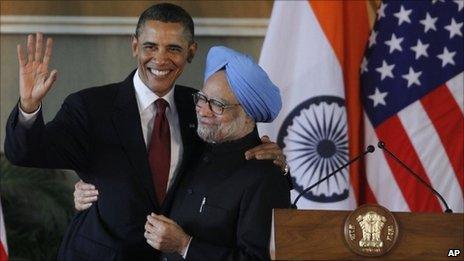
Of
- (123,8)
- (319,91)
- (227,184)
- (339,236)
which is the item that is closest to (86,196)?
(227,184)

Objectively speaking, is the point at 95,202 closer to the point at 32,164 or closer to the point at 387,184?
the point at 32,164

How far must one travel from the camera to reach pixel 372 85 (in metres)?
4.49

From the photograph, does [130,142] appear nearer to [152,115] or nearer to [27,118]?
[152,115]

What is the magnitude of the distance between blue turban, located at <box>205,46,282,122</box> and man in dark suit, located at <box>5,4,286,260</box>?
0.27m

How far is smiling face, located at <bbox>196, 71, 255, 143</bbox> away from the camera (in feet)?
9.70

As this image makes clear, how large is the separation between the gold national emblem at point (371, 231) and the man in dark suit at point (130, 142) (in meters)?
0.84

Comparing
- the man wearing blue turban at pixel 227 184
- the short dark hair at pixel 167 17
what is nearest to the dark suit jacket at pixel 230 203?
the man wearing blue turban at pixel 227 184

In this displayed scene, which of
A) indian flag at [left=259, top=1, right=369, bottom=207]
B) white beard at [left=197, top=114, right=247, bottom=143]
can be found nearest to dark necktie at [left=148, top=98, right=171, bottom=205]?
white beard at [left=197, top=114, right=247, bottom=143]

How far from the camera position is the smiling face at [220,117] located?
296cm

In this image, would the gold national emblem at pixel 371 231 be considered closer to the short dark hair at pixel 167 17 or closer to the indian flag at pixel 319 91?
the short dark hair at pixel 167 17

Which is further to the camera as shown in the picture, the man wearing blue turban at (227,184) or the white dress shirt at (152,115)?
the white dress shirt at (152,115)

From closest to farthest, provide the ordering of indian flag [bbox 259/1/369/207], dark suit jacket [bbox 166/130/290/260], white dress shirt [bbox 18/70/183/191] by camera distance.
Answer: dark suit jacket [bbox 166/130/290/260]
white dress shirt [bbox 18/70/183/191]
indian flag [bbox 259/1/369/207]

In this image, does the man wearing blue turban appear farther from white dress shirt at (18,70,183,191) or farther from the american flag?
the american flag

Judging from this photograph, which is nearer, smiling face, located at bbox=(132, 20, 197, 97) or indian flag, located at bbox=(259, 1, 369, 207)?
smiling face, located at bbox=(132, 20, 197, 97)
